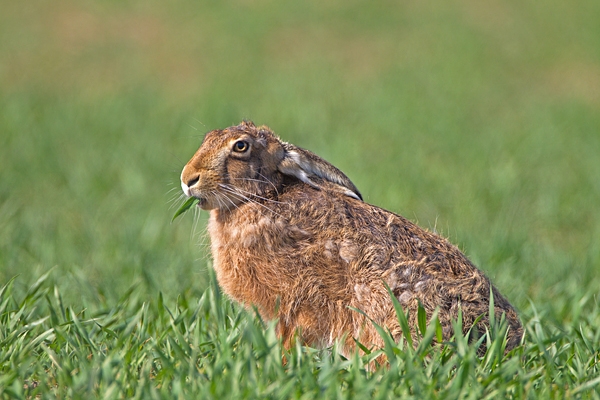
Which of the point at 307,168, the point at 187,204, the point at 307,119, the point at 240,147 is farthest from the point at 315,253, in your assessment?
the point at 307,119

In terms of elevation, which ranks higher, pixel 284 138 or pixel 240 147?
pixel 240 147

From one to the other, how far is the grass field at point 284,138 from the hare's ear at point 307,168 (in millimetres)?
734

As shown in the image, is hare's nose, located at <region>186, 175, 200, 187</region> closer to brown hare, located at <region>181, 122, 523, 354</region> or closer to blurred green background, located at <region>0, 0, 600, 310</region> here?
brown hare, located at <region>181, 122, 523, 354</region>

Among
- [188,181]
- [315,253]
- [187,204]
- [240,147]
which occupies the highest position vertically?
[240,147]

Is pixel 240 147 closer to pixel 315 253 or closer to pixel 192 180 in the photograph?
pixel 192 180

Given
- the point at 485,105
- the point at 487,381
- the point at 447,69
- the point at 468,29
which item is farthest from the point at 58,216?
the point at 468,29

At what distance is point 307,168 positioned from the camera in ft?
13.0

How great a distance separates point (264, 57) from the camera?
17.3 m

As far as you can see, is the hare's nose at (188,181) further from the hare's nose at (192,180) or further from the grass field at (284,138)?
the grass field at (284,138)

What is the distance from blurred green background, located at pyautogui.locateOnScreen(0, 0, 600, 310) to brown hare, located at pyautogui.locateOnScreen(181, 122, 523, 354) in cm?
59

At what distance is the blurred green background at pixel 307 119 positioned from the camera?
634 centimetres

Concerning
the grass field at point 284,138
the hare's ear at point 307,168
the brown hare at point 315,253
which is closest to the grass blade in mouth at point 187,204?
the brown hare at point 315,253

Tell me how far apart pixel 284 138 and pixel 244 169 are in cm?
628

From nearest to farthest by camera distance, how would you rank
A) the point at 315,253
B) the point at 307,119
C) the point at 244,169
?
the point at 315,253
the point at 244,169
the point at 307,119
